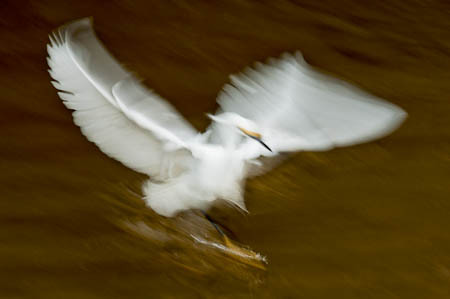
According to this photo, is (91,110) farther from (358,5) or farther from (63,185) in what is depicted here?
(358,5)

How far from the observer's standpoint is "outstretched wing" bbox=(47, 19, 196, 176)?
0.74m

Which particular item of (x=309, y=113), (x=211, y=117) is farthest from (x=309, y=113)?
(x=211, y=117)

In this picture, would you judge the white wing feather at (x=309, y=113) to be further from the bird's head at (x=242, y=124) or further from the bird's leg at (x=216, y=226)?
the bird's leg at (x=216, y=226)

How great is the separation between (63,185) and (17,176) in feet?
0.23

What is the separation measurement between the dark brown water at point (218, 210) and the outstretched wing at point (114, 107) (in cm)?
13

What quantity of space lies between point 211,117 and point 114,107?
0.12 m

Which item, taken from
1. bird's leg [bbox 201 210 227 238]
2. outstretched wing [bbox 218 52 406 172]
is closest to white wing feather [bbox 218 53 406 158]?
outstretched wing [bbox 218 52 406 172]

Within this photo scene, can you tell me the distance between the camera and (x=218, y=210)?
91cm

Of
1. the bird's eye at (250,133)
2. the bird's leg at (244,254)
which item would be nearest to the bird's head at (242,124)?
the bird's eye at (250,133)

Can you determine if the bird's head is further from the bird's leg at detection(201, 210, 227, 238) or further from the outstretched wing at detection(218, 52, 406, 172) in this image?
the bird's leg at detection(201, 210, 227, 238)

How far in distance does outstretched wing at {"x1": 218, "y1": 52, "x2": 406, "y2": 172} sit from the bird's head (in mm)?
12

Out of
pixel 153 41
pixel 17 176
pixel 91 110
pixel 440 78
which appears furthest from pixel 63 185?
pixel 440 78

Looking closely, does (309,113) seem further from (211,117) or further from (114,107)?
(114,107)

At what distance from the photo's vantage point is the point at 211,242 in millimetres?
880
